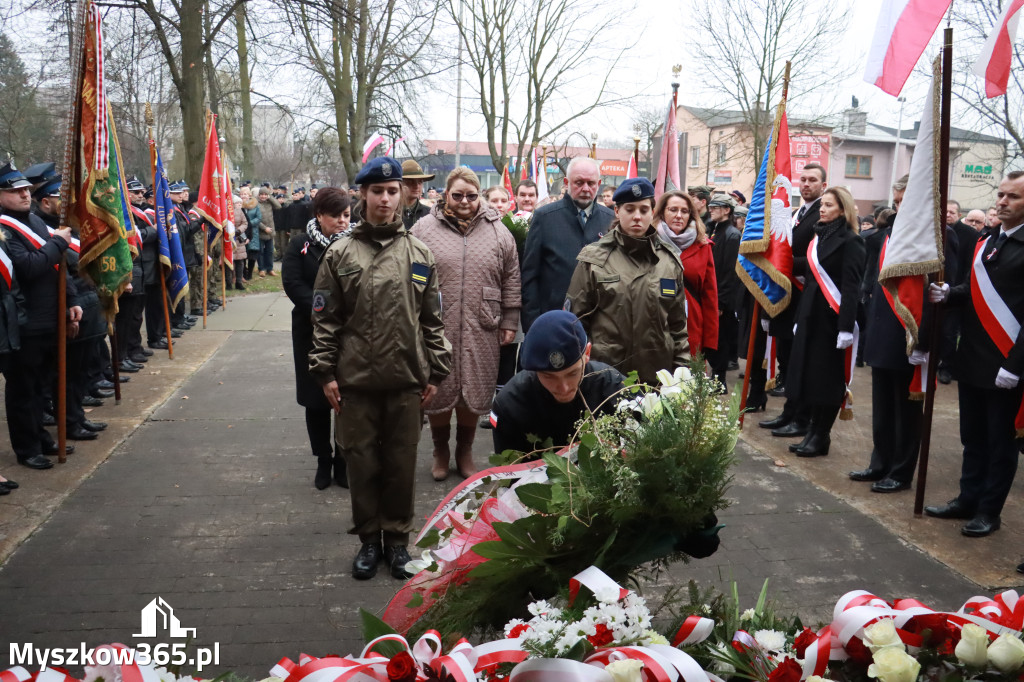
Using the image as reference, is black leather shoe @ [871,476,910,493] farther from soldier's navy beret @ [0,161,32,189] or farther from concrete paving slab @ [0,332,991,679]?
soldier's navy beret @ [0,161,32,189]

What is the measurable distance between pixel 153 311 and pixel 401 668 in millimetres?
10371

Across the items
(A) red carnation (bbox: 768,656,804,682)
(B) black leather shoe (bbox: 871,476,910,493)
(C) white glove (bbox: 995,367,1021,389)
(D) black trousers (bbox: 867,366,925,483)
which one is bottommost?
(B) black leather shoe (bbox: 871,476,910,493)

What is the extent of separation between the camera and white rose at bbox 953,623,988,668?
1.77 meters

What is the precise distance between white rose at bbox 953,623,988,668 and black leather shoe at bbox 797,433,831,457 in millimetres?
5286

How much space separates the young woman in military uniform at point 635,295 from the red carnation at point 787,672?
284 cm

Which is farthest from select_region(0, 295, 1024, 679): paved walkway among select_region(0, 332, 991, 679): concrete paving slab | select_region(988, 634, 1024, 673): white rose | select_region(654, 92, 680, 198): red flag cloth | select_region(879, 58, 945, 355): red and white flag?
select_region(654, 92, 680, 198): red flag cloth

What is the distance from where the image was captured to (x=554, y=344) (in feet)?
9.34

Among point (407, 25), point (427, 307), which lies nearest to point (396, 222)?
point (427, 307)

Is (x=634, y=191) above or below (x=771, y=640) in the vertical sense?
above

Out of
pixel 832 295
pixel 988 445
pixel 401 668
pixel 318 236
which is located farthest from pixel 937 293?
pixel 401 668

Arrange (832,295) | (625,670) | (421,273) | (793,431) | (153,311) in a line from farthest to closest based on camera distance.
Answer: (153,311), (793,431), (832,295), (421,273), (625,670)

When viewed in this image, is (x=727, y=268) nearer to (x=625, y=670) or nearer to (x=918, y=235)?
(x=918, y=235)

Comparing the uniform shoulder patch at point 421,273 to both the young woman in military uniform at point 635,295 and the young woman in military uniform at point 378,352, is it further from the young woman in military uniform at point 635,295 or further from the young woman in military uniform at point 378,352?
the young woman in military uniform at point 635,295

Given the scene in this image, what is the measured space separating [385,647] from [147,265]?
9217mm
